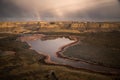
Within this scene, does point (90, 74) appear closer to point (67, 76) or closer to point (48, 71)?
point (67, 76)

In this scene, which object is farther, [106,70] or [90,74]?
[106,70]

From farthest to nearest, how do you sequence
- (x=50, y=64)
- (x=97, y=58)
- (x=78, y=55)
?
(x=78, y=55)
(x=97, y=58)
(x=50, y=64)

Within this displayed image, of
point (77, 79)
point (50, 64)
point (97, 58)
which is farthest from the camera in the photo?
point (97, 58)

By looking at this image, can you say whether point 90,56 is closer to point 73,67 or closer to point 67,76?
point 73,67

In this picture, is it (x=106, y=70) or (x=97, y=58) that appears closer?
(x=106, y=70)

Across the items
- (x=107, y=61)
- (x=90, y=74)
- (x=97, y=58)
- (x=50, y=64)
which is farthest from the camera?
(x=97, y=58)

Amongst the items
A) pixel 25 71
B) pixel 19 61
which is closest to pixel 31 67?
pixel 25 71

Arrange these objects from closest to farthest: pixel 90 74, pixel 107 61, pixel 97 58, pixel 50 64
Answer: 1. pixel 90 74
2. pixel 50 64
3. pixel 107 61
4. pixel 97 58

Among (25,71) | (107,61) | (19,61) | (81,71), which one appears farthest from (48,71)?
(107,61)

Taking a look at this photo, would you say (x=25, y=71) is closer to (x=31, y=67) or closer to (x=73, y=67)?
(x=31, y=67)
